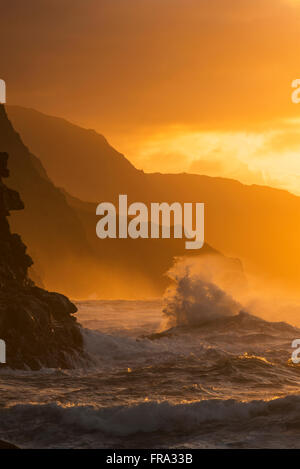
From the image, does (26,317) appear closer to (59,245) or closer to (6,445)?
(6,445)

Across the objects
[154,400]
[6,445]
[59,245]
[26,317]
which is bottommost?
[6,445]

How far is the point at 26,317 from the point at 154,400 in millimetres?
8263

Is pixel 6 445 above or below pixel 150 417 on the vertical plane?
below

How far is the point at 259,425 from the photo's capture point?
15.3 m

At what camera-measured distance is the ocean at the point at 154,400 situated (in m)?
14.4

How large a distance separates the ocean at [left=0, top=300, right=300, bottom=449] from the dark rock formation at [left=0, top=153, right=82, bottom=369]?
796 mm

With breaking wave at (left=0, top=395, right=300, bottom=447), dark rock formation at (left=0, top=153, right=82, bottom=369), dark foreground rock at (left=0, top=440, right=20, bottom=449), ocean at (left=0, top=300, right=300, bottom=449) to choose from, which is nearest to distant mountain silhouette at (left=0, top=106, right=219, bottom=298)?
dark rock formation at (left=0, top=153, right=82, bottom=369)

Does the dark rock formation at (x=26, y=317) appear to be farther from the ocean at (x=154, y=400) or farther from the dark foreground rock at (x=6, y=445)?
the dark foreground rock at (x=6, y=445)

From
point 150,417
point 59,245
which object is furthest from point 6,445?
point 59,245

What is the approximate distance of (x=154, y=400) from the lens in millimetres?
16609

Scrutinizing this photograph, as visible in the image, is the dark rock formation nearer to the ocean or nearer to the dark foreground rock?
the ocean

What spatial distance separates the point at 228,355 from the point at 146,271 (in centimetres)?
10120

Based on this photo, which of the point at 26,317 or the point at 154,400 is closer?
the point at 154,400
